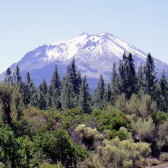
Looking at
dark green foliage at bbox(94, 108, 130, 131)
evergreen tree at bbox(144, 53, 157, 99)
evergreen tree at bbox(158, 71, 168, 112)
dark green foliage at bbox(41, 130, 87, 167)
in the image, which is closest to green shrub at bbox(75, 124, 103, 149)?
dark green foliage at bbox(94, 108, 130, 131)

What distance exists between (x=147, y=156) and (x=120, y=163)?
19.5ft

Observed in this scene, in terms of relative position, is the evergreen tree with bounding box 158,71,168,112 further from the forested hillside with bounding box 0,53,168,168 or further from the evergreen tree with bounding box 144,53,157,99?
the forested hillside with bounding box 0,53,168,168

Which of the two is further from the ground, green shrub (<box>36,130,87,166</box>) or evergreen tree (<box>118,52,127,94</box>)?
evergreen tree (<box>118,52,127,94</box>)

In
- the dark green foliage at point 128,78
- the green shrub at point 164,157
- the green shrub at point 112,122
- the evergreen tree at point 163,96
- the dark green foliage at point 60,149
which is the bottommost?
the green shrub at point 164,157

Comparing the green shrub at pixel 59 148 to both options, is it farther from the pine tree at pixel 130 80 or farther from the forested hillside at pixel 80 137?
the pine tree at pixel 130 80

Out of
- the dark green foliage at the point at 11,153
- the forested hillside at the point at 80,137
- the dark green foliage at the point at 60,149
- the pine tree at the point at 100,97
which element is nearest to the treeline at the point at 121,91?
the pine tree at the point at 100,97

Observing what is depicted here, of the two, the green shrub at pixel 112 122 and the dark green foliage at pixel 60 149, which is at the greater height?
the green shrub at pixel 112 122

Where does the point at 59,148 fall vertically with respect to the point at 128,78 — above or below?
below

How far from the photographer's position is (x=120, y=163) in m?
24.6

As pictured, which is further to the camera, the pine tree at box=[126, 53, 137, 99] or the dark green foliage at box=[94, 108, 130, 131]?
the pine tree at box=[126, 53, 137, 99]

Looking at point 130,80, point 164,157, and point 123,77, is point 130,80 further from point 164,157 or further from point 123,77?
point 164,157

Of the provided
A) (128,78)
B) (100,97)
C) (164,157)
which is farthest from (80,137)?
(100,97)

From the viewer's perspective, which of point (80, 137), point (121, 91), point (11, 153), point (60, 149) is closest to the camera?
point (11, 153)

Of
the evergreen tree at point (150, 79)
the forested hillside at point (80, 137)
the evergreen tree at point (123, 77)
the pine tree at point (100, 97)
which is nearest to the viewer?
the forested hillside at point (80, 137)
